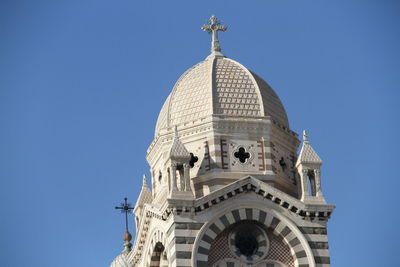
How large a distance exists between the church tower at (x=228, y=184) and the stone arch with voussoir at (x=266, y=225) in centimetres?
4

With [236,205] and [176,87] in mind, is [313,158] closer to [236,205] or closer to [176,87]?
[236,205]

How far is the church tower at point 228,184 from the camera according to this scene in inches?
2291

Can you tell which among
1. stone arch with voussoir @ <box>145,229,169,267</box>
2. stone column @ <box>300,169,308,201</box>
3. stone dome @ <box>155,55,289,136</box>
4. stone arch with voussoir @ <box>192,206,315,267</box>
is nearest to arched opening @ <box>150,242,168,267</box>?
stone arch with voussoir @ <box>145,229,169,267</box>

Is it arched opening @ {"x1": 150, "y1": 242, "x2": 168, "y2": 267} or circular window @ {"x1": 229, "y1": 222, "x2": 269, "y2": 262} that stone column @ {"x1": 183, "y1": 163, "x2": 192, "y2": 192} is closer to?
circular window @ {"x1": 229, "y1": 222, "x2": 269, "y2": 262}

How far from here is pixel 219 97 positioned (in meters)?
62.5

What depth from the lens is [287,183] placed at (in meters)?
61.4

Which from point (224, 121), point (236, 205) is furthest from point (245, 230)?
point (224, 121)

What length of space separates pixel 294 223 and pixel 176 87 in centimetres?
971

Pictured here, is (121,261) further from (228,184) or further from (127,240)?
(228,184)

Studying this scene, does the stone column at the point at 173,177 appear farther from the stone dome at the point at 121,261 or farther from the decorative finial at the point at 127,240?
the decorative finial at the point at 127,240

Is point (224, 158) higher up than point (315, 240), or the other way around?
point (224, 158)

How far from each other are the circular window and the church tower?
4 cm

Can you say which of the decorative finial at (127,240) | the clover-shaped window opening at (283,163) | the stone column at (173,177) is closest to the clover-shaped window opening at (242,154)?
the clover-shaped window opening at (283,163)

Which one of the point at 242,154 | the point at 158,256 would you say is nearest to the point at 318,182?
the point at 242,154
